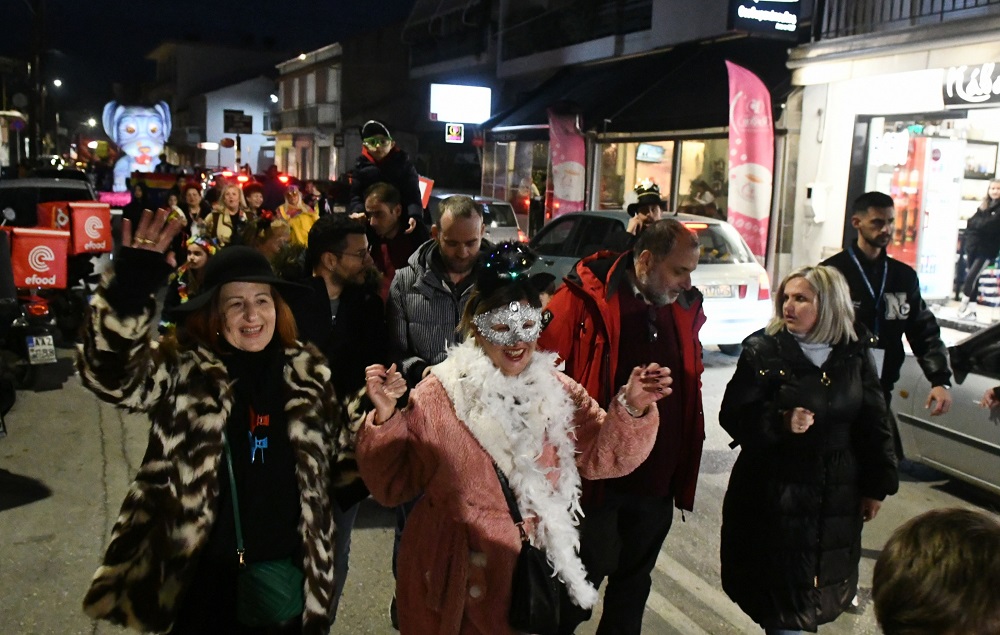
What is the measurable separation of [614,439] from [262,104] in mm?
61162

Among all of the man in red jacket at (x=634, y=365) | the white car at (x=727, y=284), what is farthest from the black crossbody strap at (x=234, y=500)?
the white car at (x=727, y=284)

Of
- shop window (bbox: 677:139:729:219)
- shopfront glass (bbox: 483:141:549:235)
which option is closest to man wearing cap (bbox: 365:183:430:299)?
shop window (bbox: 677:139:729:219)

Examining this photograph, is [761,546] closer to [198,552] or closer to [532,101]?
[198,552]

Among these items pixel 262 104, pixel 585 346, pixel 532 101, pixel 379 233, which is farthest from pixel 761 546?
pixel 262 104

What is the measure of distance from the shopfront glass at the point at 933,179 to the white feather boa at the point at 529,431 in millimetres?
11461

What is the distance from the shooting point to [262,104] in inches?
2362

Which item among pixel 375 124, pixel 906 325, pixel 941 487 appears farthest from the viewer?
pixel 375 124

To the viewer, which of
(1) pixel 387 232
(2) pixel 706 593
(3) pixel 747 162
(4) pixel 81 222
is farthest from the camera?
(3) pixel 747 162

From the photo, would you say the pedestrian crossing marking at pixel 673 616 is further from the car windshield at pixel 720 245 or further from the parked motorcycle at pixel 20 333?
the car windshield at pixel 720 245

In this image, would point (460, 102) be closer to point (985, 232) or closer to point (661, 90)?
point (661, 90)

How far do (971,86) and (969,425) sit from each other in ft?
23.6

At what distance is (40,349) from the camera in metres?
8.43

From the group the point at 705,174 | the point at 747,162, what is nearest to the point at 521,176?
the point at 705,174

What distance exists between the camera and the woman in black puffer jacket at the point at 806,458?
3.49 meters
